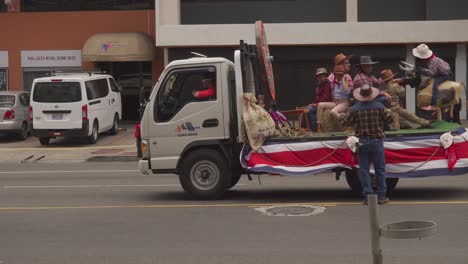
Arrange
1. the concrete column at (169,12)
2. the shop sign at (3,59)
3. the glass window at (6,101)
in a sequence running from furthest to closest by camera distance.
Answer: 1. the shop sign at (3,59)
2. the concrete column at (169,12)
3. the glass window at (6,101)

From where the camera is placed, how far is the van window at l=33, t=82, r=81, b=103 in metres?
22.1

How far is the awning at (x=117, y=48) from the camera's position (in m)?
27.6

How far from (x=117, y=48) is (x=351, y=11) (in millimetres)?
8503

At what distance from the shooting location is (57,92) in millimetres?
22219

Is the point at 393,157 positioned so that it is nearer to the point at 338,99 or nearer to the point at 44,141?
the point at 338,99

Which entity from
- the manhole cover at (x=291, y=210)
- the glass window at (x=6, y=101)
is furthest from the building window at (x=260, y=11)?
the manhole cover at (x=291, y=210)

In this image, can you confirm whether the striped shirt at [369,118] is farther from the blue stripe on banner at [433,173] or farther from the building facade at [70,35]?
the building facade at [70,35]

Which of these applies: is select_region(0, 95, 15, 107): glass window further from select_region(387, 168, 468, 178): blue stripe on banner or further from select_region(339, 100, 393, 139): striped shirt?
select_region(387, 168, 468, 178): blue stripe on banner

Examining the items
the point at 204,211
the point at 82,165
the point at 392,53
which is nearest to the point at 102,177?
the point at 82,165

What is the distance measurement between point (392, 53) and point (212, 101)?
55.0 feet

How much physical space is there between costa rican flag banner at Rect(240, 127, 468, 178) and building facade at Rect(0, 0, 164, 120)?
62.2ft

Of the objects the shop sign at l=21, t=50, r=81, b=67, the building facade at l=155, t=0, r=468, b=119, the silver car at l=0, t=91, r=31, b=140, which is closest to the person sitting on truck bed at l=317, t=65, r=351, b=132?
the silver car at l=0, t=91, r=31, b=140

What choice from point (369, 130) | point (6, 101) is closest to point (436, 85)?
point (369, 130)

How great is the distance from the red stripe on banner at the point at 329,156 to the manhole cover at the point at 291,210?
69 cm
